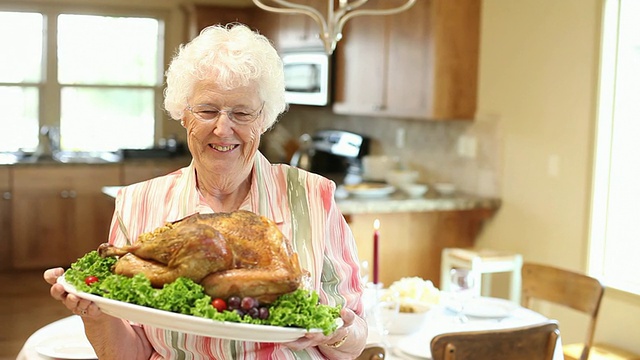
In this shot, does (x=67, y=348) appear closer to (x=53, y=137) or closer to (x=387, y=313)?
(x=387, y=313)

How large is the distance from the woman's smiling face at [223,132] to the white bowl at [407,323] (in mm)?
1204

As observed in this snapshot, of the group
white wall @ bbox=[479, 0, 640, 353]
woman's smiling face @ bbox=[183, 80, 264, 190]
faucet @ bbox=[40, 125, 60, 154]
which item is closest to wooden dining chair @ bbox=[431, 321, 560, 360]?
woman's smiling face @ bbox=[183, 80, 264, 190]

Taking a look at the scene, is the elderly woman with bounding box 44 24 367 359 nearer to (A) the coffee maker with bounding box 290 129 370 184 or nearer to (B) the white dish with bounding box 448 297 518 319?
(B) the white dish with bounding box 448 297 518 319

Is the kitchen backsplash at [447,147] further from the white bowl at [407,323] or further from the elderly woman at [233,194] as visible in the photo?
the elderly woman at [233,194]

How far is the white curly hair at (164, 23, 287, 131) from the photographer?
55.7 inches

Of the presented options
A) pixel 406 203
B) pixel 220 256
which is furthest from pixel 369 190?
pixel 220 256

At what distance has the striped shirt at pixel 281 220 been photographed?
1.49 m

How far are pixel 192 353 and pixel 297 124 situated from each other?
561cm

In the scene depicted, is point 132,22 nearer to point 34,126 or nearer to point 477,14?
point 34,126

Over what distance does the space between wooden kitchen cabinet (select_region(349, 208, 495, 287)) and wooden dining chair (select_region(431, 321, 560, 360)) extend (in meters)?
1.97

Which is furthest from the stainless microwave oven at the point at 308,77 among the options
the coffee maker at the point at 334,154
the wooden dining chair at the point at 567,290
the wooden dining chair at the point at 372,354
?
the wooden dining chair at the point at 372,354

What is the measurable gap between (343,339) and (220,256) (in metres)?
0.26

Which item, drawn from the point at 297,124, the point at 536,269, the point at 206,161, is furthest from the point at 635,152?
the point at 297,124

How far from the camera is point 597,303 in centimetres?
296
